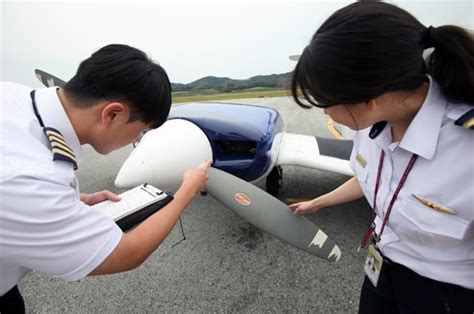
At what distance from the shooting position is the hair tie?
826 mm

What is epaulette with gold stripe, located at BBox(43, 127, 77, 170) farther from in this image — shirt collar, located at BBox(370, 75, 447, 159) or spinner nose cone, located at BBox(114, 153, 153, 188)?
spinner nose cone, located at BBox(114, 153, 153, 188)

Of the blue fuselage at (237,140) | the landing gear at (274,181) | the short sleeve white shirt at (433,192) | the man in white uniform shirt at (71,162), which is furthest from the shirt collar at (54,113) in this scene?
the landing gear at (274,181)

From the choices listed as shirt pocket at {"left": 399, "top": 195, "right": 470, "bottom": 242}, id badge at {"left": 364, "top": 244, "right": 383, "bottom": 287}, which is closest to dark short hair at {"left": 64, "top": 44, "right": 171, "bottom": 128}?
shirt pocket at {"left": 399, "top": 195, "right": 470, "bottom": 242}

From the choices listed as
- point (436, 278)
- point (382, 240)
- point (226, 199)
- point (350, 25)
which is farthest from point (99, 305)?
point (350, 25)

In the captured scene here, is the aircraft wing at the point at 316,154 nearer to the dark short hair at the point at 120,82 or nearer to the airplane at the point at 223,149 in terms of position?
the airplane at the point at 223,149

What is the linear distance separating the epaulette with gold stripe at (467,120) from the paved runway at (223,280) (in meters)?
Answer: 1.60

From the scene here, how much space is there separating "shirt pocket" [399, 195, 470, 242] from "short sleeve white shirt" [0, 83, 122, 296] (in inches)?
36.4

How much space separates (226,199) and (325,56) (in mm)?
1144

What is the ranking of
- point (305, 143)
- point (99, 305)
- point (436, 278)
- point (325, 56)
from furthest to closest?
point (305, 143), point (99, 305), point (436, 278), point (325, 56)

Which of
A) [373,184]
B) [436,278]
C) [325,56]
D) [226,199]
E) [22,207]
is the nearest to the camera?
[22,207]

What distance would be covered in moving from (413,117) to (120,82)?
0.99 meters

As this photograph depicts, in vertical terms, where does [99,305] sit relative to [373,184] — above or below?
below

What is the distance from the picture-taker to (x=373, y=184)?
1.13m

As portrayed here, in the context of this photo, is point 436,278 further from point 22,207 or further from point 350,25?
point 22,207
